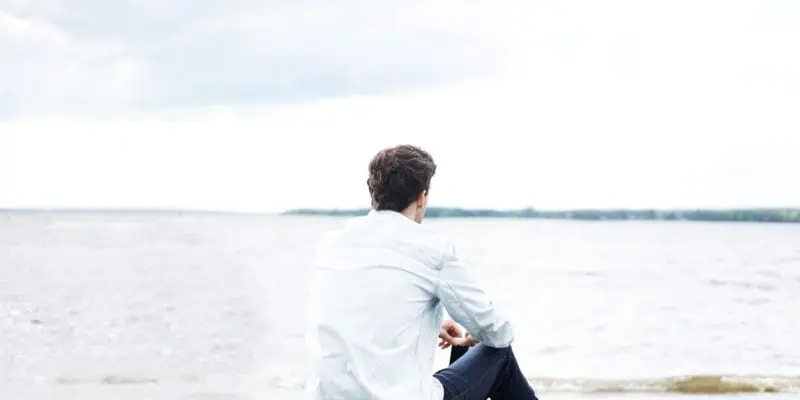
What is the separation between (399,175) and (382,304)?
364 millimetres

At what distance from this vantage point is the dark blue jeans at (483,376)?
2.75 m

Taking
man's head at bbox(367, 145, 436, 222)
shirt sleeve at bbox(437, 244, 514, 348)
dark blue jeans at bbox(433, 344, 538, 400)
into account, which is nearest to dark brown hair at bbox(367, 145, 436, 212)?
man's head at bbox(367, 145, 436, 222)

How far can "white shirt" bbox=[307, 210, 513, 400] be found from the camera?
7.88ft

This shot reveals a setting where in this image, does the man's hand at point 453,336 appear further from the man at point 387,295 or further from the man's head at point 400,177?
the man's head at point 400,177

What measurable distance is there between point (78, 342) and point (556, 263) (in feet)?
88.2

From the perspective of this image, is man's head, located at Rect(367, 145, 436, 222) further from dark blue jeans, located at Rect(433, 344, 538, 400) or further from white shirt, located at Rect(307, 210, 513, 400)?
dark blue jeans, located at Rect(433, 344, 538, 400)

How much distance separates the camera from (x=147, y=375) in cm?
817

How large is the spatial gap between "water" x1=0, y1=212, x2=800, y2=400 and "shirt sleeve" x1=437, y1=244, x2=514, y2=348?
3.93 meters

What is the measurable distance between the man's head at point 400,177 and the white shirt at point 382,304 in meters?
0.04

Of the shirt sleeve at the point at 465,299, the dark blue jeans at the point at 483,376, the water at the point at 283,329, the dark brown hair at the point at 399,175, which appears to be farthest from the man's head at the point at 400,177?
the water at the point at 283,329

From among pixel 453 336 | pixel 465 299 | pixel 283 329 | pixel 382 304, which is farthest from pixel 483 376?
pixel 283 329

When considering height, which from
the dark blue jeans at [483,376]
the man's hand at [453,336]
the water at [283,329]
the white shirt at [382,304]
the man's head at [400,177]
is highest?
the man's head at [400,177]

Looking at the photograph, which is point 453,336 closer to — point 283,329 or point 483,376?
point 483,376

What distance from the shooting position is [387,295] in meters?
2.41
